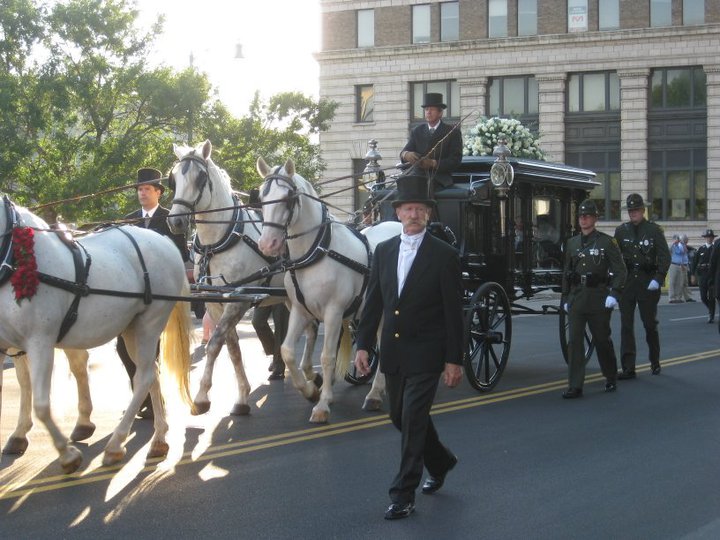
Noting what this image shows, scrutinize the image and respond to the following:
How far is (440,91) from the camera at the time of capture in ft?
167

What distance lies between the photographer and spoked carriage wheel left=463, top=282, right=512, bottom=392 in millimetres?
11711

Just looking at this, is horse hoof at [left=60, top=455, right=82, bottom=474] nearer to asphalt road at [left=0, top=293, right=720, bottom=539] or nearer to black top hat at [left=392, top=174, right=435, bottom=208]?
asphalt road at [left=0, top=293, right=720, bottom=539]

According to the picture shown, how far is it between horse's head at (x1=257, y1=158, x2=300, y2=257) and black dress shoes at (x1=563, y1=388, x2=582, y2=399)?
362 centimetres

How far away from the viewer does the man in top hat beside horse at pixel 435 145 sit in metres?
12.2

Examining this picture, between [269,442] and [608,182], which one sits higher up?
[608,182]

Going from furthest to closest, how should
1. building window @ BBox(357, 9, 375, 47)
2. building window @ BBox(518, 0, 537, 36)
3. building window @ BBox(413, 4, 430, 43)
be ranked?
building window @ BBox(357, 9, 375, 47) < building window @ BBox(413, 4, 430, 43) < building window @ BBox(518, 0, 537, 36)

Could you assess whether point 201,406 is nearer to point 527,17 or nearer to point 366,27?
point 527,17

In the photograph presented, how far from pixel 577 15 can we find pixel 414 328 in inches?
1728


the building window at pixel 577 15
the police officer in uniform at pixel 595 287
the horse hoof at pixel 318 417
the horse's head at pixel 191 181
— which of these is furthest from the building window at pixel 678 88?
the horse hoof at pixel 318 417

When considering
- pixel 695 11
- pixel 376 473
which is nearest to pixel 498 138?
pixel 376 473

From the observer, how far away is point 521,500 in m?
7.20

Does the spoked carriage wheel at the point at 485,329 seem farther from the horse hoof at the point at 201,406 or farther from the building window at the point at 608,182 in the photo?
the building window at the point at 608,182

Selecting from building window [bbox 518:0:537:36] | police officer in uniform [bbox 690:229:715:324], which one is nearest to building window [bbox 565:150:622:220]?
building window [bbox 518:0:537:36]

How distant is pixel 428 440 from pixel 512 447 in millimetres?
2043
